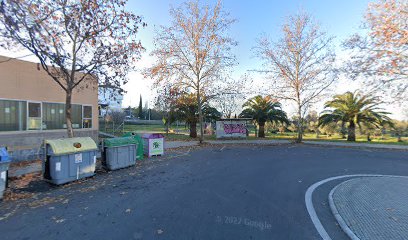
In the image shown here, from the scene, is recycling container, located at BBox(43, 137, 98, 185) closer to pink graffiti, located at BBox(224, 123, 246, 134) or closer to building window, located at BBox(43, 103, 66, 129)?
building window, located at BBox(43, 103, 66, 129)

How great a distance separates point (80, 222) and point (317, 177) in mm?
7365

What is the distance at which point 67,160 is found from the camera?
659 centimetres

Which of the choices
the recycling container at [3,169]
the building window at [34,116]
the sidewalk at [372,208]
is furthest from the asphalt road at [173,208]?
the building window at [34,116]

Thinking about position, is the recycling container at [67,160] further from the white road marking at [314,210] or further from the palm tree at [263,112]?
the palm tree at [263,112]

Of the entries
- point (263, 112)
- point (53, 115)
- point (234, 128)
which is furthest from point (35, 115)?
point (263, 112)

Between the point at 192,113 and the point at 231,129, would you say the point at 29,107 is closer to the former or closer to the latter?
the point at 192,113

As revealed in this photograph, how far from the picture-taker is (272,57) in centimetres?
1994

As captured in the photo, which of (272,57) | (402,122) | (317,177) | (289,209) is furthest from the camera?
(402,122)

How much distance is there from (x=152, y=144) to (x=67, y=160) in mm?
5329

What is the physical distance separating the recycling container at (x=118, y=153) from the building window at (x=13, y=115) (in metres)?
5.06

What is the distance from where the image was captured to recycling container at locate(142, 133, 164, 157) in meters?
11.6

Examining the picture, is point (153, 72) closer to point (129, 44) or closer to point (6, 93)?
point (129, 44)

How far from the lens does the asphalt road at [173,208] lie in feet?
11.8

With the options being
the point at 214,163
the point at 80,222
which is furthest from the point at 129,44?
the point at 80,222
